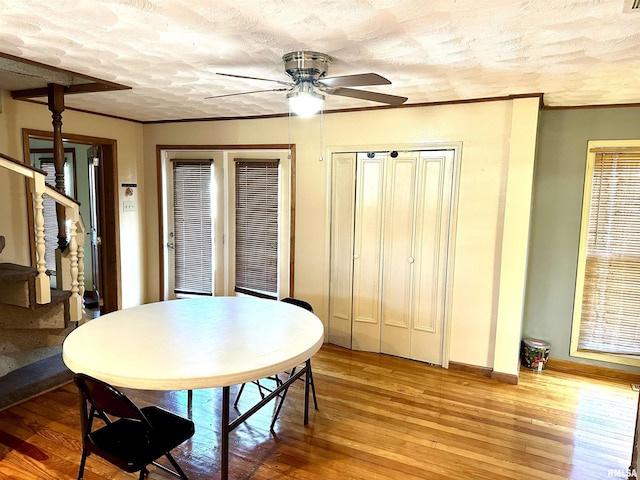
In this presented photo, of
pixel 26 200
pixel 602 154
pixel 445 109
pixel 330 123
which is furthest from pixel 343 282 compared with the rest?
pixel 26 200

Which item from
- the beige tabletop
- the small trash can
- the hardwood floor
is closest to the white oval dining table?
the beige tabletop

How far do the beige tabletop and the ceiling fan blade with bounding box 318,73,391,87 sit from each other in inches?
55.8

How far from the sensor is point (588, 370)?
152 inches

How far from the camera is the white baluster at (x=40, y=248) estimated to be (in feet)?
9.70

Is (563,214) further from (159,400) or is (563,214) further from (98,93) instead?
(98,93)

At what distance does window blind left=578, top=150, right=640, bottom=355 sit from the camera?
364 cm

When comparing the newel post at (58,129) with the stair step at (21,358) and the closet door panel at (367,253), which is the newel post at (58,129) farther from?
the closet door panel at (367,253)

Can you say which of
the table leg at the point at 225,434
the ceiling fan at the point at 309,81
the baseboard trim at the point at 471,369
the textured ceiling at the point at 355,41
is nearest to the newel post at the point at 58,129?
the textured ceiling at the point at 355,41

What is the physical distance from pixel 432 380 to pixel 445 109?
237cm

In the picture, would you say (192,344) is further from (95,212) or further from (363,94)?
(95,212)

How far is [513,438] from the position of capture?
9.25 feet

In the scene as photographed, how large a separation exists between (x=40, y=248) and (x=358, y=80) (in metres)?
2.46

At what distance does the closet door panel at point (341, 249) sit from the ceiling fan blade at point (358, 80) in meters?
1.89

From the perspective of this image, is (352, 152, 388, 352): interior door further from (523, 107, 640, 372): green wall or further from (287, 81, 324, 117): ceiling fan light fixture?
(287, 81, 324, 117): ceiling fan light fixture
